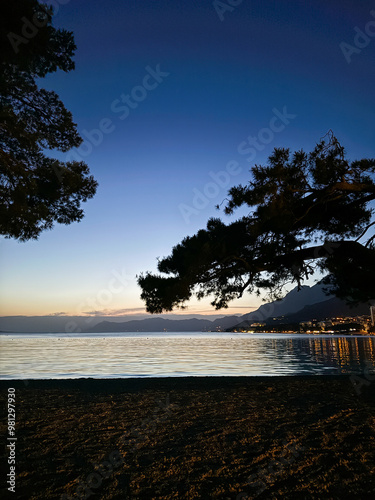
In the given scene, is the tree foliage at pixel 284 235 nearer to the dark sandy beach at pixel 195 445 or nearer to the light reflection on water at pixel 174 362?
the dark sandy beach at pixel 195 445

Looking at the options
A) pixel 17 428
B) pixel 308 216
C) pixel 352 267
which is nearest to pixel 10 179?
pixel 17 428

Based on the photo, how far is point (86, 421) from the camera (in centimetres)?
709

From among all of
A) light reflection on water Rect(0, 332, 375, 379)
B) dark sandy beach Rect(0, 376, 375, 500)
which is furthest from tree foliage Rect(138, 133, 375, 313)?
light reflection on water Rect(0, 332, 375, 379)

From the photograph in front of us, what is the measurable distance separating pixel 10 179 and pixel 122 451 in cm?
702

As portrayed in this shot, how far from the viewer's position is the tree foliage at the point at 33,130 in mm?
6883

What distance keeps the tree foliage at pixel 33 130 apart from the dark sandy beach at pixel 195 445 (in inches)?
195

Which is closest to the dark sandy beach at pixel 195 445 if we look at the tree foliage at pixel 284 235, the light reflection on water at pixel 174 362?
the tree foliage at pixel 284 235

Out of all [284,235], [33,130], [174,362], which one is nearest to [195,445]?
[284,235]

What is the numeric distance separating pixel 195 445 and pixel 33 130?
27.9 ft

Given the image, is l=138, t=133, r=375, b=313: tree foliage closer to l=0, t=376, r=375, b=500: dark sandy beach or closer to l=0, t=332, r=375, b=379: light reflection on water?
l=0, t=376, r=375, b=500: dark sandy beach

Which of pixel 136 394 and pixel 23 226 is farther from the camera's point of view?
pixel 136 394

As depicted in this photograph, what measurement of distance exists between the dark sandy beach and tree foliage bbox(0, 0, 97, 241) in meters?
4.96

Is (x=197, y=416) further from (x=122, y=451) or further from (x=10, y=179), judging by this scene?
(x=10, y=179)

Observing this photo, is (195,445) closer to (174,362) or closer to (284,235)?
(284,235)
